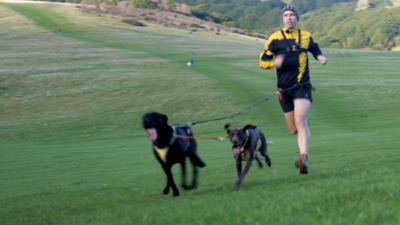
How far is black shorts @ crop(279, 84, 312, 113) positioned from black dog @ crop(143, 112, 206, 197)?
1498 mm

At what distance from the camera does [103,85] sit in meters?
26.9

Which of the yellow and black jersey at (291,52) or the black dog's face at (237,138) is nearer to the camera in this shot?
the black dog's face at (237,138)

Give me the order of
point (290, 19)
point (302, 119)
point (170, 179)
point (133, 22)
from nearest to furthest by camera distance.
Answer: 1. point (170, 179)
2. point (290, 19)
3. point (302, 119)
4. point (133, 22)

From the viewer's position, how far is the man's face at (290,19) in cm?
725

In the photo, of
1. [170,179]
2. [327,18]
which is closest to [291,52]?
[170,179]

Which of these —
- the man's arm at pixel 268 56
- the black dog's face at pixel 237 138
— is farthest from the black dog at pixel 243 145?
the man's arm at pixel 268 56

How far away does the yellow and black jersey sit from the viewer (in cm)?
733

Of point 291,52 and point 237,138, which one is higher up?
point 291,52

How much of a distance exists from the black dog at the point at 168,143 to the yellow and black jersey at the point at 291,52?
160 centimetres

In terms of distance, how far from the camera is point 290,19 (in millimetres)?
7246

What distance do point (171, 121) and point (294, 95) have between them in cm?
1401

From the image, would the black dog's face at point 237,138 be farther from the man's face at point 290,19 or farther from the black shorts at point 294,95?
the man's face at point 290,19

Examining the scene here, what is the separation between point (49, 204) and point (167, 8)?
83858 millimetres

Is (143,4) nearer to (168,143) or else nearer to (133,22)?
(133,22)
